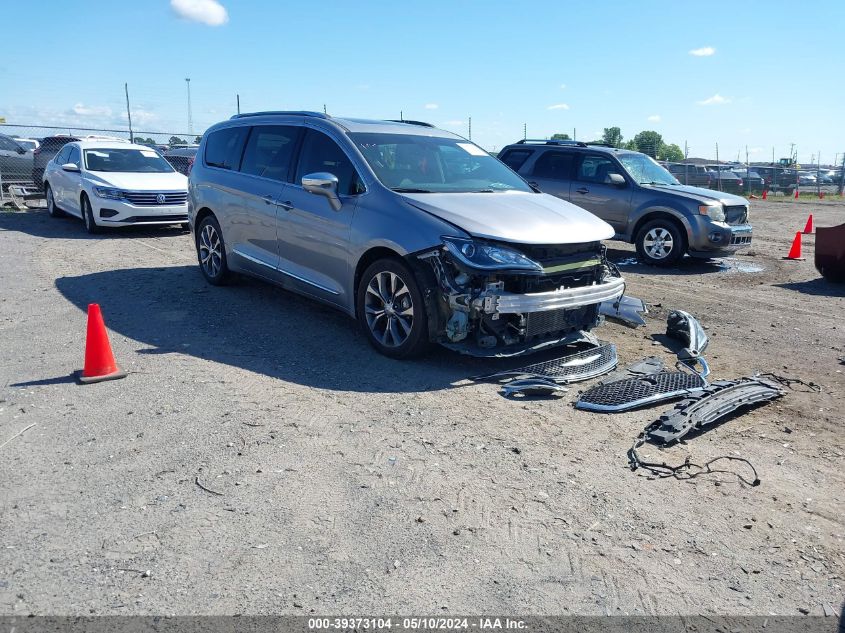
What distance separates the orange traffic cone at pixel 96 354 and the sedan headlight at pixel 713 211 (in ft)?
31.0

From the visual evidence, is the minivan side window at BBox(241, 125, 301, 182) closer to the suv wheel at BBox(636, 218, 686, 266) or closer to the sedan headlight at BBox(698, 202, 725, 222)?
the suv wheel at BBox(636, 218, 686, 266)

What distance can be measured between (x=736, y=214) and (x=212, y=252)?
8532mm

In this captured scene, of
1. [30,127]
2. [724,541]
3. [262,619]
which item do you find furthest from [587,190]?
[30,127]

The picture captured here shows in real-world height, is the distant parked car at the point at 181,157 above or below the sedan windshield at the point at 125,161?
above

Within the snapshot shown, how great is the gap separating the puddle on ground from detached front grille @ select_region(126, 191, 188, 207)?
30.6ft

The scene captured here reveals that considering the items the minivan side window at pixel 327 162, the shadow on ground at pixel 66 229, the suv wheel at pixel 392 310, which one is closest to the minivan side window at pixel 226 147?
the minivan side window at pixel 327 162

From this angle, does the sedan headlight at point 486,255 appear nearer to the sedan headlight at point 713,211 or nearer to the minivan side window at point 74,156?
the sedan headlight at point 713,211

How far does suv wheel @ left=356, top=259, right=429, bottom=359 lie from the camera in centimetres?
573

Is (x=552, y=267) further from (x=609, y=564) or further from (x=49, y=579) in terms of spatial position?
(x=49, y=579)

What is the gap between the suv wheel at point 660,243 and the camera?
39.0 feet

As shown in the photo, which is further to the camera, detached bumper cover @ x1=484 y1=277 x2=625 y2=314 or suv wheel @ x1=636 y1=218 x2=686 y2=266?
suv wheel @ x1=636 y1=218 x2=686 y2=266

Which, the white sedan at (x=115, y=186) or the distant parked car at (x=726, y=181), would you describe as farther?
the distant parked car at (x=726, y=181)

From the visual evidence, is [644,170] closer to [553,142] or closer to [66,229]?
[553,142]

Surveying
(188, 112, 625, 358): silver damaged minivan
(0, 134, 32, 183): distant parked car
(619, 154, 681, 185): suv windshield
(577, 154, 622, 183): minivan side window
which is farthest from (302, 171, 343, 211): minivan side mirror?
(0, 134, 32, 183): distant parked car
